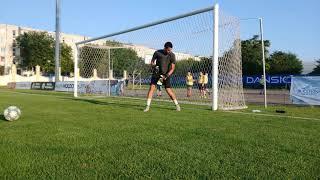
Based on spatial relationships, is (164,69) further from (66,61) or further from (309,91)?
(66,61)

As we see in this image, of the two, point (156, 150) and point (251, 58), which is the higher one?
point (251, 58)

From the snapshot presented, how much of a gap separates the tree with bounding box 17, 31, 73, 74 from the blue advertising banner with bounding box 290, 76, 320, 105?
81.0 m

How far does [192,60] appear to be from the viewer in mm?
15484

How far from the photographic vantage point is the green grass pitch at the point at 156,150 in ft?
13.2

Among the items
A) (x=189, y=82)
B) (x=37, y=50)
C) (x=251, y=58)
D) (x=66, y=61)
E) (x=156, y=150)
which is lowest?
(x=156, y=150)

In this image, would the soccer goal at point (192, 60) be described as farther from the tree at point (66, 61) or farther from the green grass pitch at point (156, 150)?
the tree at point (66, 61)

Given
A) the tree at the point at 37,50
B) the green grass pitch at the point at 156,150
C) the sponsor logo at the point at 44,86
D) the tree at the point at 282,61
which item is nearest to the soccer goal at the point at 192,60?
the green grass pitch at the point at 156,150

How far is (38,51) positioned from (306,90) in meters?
82.8

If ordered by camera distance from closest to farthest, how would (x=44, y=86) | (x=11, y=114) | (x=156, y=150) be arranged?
1. (x=156, y=150)
2. (x=11, y=114)
3. (x=44, y=86)

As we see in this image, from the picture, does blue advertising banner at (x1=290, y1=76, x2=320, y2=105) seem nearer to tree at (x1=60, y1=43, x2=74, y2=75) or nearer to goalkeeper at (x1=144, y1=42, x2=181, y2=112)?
goalkeeper at (x1=144, y1=42, x2=181, y2=112)

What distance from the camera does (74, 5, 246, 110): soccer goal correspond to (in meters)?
13.1

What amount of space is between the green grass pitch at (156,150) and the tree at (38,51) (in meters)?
87.4

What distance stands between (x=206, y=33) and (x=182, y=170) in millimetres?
10548

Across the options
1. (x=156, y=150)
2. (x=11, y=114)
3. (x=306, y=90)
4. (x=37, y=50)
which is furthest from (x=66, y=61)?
(x=156, y=150)
